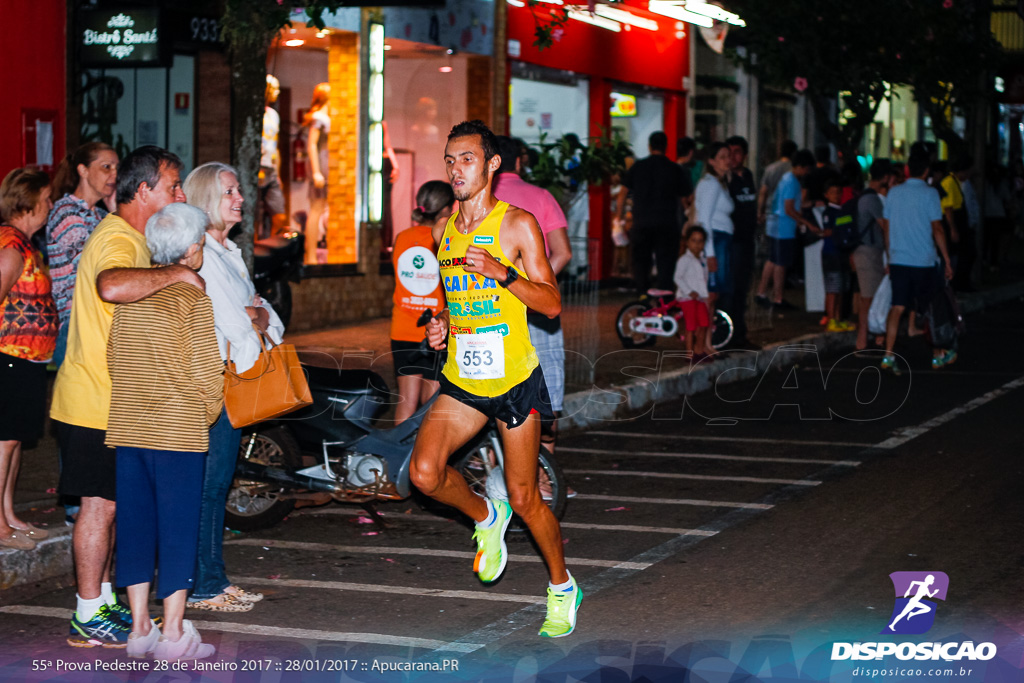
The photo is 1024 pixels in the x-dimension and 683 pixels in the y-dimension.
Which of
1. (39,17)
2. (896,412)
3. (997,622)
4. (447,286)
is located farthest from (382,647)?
(39,17)

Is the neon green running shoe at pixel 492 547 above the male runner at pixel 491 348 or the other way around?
the other way around

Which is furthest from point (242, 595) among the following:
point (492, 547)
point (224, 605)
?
point (492, 547)

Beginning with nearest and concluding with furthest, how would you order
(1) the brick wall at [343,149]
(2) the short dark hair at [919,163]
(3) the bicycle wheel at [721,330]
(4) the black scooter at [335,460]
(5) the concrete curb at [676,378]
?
(4) the black scooter at [335,460] → (5) the concrete curb at [676,378] → (2) the short dark hair at [919,163] → (3) the bicycle wheel at [721,330] → (1) the brick wall at [343,149]

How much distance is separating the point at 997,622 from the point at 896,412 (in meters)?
5.70

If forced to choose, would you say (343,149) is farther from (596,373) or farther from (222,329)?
(222,329)

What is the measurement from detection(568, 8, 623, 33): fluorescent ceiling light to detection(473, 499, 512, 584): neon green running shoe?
14103 mm

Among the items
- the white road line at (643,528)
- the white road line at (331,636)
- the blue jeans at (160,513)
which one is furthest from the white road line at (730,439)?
the blue jeans at (160,513)

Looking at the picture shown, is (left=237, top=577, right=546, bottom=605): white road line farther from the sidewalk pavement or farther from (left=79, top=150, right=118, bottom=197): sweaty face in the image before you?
(left=79, top=150, right=118, bottom=197): sweaty face

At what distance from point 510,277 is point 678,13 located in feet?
58.6

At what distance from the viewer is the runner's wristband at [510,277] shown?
5090mm

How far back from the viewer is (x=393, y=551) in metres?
6.93

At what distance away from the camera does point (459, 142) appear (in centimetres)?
539

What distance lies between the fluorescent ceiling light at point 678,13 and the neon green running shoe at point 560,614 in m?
17.3

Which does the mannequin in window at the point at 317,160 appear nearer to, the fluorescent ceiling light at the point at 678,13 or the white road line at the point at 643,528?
the fluorescent ceiling light at the point at 678,13
